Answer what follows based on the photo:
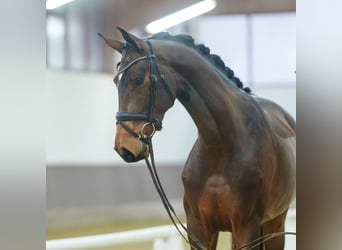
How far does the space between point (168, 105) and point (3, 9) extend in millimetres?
270

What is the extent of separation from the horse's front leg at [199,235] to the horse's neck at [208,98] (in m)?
0.12

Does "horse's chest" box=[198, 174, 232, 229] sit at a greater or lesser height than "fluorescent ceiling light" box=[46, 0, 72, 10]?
lesser

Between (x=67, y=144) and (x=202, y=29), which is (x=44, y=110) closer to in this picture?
(x=67, y=144)

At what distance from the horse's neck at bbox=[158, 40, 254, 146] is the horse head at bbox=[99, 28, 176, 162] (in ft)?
0.11

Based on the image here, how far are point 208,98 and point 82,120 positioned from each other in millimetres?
190

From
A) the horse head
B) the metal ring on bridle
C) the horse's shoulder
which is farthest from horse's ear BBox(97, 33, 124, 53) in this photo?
the horse's shoulder

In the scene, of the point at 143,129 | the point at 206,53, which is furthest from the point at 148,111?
the point at 206,53

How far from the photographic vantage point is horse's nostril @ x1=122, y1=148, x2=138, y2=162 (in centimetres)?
73

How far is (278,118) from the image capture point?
78cm

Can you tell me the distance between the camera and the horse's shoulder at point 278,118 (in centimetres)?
78

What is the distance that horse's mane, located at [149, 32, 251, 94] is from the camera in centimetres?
75

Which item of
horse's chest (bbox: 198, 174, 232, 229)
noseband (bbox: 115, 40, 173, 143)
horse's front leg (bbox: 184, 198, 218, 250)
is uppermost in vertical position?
noseband (bbox: 115, 40, 173, 143)

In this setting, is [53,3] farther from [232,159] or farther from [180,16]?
[232,159]

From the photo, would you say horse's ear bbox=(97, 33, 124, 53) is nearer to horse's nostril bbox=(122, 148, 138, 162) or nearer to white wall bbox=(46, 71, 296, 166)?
white wall bbox=(46, 71, 296, 166)
